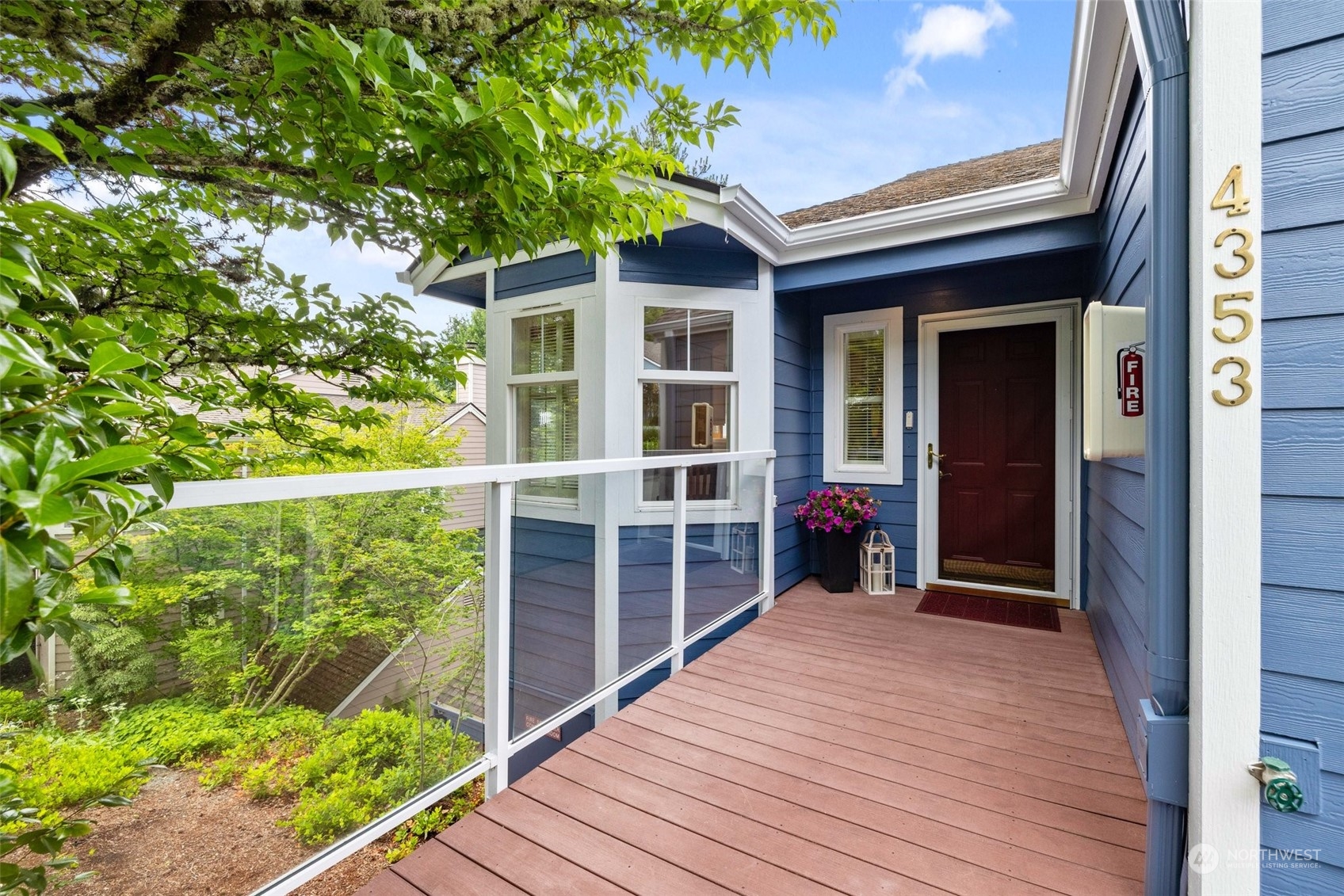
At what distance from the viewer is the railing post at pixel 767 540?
3639 mm

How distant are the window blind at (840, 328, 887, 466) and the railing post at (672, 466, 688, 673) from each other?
2.14 metres

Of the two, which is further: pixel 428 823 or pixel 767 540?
pixel 767 540

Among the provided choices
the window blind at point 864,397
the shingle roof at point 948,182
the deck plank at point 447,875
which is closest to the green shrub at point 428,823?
the deck plank at point 447,875

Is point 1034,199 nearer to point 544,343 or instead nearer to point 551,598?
point 544,343

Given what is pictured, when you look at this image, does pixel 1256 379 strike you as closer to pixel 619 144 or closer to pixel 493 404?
pixel 619 144

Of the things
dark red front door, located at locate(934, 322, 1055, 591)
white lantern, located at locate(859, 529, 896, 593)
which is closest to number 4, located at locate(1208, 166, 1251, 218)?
dark red front door, located at locate(934, 322, 1055, 591)

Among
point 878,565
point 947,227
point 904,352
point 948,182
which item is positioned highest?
point 948,182

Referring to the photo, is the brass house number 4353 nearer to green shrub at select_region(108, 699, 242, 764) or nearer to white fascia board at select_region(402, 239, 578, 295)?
green shrub at select_region(108, 699, 242, 764)

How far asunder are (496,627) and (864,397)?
11.5ft

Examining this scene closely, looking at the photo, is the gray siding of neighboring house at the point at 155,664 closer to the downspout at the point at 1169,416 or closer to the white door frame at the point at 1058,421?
the downspout at the point at 1169,416

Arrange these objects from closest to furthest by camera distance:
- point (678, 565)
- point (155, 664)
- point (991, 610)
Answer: point (155, 664) < point (678, 565) < point (991, 610)

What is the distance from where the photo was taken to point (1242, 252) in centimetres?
110

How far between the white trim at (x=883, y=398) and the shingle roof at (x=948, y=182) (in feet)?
2.56

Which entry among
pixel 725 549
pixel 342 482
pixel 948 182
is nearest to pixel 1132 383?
pixel 342 482
